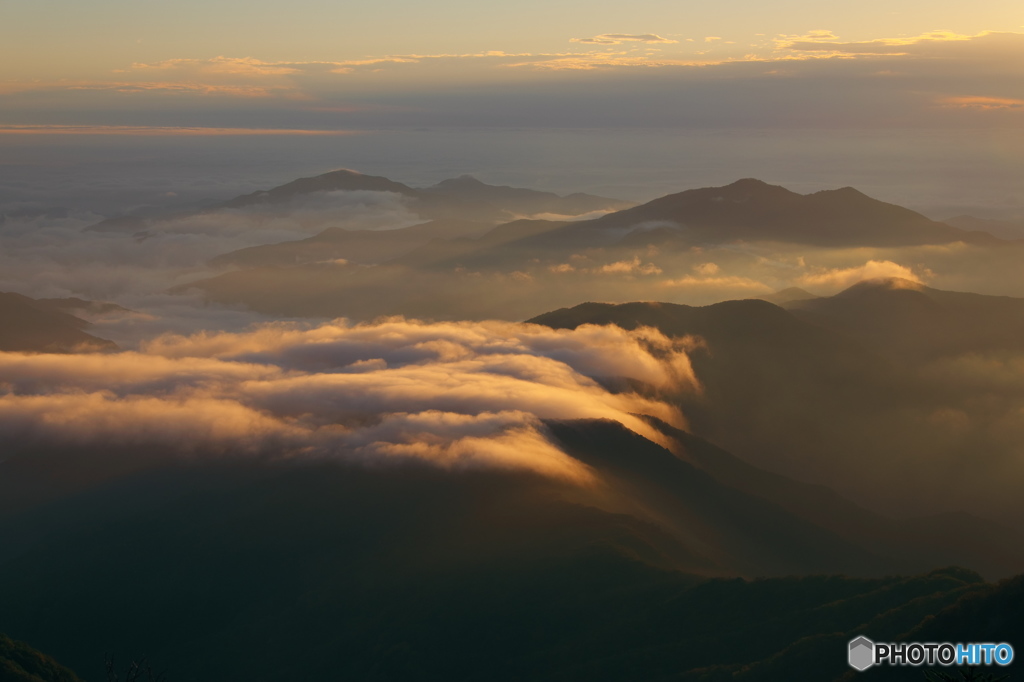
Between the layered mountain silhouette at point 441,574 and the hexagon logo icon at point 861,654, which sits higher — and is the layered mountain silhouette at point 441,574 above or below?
below

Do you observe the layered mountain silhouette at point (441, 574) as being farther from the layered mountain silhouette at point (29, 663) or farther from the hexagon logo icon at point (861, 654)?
the layered mountain silhouette at point (29, 663)

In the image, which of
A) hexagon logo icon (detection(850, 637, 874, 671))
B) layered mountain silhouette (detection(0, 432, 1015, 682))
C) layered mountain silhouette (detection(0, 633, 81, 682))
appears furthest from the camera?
layered mountain silhouette (detection(0, 432, 1015, 682))

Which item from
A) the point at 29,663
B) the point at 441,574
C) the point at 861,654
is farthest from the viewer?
the point at 441,574

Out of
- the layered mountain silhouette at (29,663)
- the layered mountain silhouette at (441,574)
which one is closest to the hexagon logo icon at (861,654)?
the layered mountain silhouette at (441,574)

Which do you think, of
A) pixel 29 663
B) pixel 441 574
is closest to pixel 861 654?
pixel 441 574

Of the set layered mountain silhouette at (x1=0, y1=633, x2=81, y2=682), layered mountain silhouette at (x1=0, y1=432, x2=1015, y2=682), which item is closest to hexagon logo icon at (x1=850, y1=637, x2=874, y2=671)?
layered mountain silhouette at (x1=0, y1=432, x2=1015, y2=682)

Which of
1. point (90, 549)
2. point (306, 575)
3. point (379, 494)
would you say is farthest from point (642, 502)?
point (90, 549)

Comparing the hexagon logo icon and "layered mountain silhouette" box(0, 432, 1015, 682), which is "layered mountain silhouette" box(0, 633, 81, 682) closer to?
"layered mountain silhouette" box(0, 432, 1015, 682)

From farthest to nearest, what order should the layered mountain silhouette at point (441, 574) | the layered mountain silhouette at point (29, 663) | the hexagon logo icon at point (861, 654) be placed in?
the layered mountain silhouette at point (441, 574) < the layered mountain silhouette at point (29, 663) < the hexagon logo icon at point (861, 654)

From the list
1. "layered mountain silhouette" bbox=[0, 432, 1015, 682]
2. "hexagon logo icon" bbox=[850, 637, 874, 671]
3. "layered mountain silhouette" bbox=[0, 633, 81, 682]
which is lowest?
"layered mountain silhouette" bbox=[0, 432, 1015, 682]

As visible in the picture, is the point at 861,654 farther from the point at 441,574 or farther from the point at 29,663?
the point at 29,663
